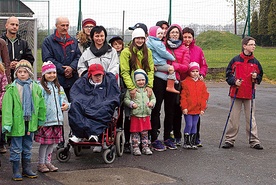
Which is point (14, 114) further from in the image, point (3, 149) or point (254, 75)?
point (254, 75)

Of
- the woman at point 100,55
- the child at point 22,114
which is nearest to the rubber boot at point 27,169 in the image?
the child at point 22,114

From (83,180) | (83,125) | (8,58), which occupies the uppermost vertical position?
(8,58)

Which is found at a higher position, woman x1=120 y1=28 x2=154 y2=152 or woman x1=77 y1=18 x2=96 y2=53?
woman x1=77 y1=18 x2=96 y2=53

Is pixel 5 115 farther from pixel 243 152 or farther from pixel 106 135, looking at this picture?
pixel 243 152

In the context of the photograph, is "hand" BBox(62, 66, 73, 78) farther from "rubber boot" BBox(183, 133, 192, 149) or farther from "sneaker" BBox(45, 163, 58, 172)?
"rubber boot" BBox(183, 133, 192, 149)

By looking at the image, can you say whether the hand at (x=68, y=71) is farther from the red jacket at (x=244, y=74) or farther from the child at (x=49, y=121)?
the red jacket at (x=244, y=74)

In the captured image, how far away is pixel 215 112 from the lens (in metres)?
13.1

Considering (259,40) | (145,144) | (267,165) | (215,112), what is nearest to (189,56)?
(145,144)

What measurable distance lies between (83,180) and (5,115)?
4.05 feet

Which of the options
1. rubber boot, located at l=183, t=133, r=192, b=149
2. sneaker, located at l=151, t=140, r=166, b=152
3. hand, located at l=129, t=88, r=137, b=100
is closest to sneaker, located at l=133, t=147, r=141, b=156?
sneaker, located at l=151, t=140, r=166, b=152

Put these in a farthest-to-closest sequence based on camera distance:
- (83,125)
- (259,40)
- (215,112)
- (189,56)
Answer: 1. (259,40)
2. (215,112)
3. (189,56)
4. (83,125)

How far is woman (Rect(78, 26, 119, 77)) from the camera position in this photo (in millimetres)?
8086

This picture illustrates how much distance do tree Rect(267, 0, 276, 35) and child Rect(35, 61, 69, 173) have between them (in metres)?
26.6

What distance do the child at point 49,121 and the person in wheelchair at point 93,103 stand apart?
252 millimetres
